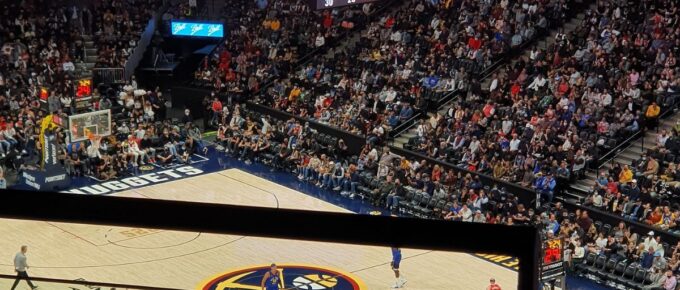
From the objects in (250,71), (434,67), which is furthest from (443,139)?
(250,71)

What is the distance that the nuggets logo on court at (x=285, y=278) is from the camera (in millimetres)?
20469

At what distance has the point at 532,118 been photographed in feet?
89.7

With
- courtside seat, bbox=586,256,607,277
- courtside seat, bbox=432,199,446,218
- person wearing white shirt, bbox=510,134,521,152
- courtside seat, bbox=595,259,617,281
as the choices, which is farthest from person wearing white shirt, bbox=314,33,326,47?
courtside seat, bbox=595,259,617,281

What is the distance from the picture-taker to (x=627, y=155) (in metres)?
25.9

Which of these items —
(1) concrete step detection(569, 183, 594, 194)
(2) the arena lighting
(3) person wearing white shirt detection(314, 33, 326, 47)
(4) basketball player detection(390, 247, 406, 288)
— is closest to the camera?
(2) the arena lighting

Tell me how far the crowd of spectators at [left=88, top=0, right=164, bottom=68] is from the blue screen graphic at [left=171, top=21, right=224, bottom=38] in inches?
73.5

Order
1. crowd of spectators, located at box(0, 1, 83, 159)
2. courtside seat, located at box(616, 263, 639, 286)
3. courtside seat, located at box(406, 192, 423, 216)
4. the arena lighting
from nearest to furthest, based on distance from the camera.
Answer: the arena lighting
courtside seat, located at box(616, 263, 639, 286)
courtside seat, located at box(406, 192, 423, 216)
crowd of spectators, located at box(0, 1, 83, 159)

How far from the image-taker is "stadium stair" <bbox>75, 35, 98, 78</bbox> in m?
37.2

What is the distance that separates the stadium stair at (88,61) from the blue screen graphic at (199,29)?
3594 millimetres

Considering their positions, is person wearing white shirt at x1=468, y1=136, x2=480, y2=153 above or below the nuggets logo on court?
above

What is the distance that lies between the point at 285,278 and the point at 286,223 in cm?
1917

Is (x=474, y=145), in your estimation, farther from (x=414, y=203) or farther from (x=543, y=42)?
(x=543, y=42)

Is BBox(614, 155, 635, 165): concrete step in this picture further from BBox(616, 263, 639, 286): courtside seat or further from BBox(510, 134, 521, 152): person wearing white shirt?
BBox(616, 263, 639, 286): courtside seat

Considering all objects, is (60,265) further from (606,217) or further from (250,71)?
(250,71)
